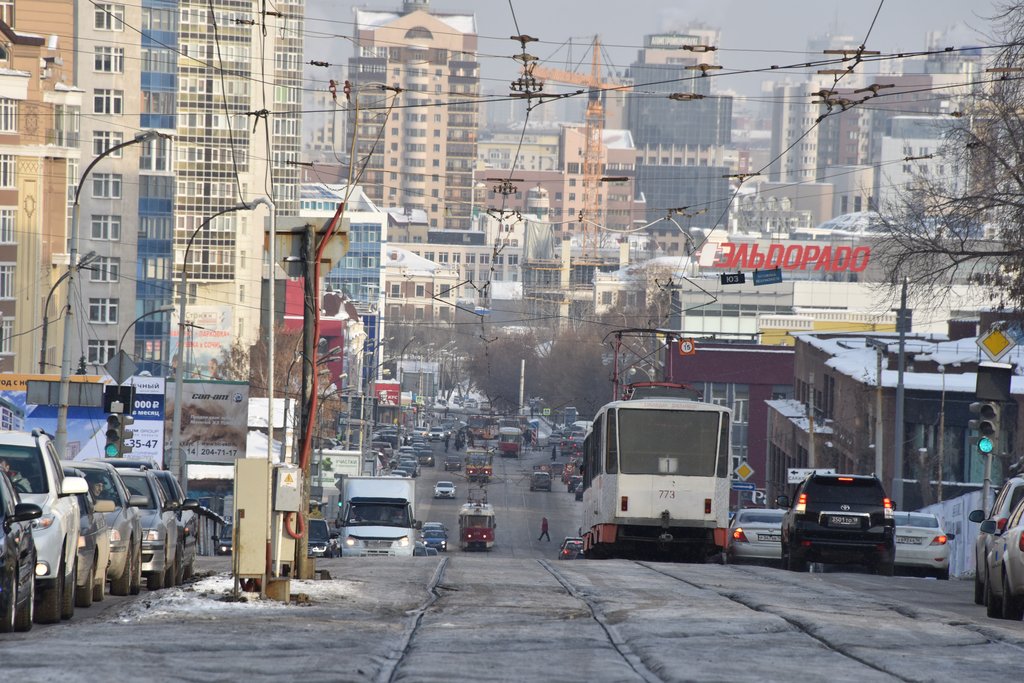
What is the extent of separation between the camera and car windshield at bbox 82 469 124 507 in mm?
17875

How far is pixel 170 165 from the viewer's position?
111 m

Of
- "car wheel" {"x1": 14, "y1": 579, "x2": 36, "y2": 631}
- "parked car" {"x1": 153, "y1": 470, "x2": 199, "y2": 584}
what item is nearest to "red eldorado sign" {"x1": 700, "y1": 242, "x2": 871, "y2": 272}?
"parked car" {"x1": 153, "y1": 470, "x2": 199, "y2": 584}

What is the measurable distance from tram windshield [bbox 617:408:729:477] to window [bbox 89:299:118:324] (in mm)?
75158

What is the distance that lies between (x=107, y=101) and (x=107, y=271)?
12577mm

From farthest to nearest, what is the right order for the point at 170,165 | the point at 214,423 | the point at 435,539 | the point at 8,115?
the point at 170,165
the point at 8,115
the point at 435,539
the point at 214,423

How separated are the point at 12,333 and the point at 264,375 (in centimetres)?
3126

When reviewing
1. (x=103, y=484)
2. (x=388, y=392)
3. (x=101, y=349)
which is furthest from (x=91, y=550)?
(x=388, y=392)

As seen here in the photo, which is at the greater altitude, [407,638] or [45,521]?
[45,521]

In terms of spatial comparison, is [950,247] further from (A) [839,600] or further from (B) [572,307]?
(B) [572,307]

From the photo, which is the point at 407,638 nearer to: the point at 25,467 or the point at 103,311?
the point at 25,467

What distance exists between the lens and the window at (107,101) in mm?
104750

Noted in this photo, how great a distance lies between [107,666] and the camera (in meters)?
9.81

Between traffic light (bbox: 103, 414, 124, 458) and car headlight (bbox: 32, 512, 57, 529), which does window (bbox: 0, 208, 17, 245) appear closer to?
traffic light (bbox: 103, 414, 124, 458)

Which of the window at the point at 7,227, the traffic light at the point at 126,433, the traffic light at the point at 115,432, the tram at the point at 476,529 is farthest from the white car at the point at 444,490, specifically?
the traffic light at the point at 115,432
